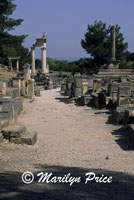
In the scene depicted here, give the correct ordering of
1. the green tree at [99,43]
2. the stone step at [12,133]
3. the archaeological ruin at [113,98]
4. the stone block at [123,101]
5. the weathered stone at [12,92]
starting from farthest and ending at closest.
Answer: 1. the green tree at [99,43]
2. the weathered stone at [12,92]
3. the stone block at [123,101]
4. the archaeological ruin at [113,98]
5. the stone step at [12,133]

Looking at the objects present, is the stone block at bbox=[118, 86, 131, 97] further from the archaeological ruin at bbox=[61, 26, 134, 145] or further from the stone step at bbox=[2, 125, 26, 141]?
the stone step at bbox=[2, 125, 26, 141]

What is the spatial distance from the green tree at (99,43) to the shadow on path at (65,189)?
46440mm

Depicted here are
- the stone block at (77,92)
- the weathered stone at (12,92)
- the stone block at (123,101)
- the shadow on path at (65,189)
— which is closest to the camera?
the shadow on path at (65,189)

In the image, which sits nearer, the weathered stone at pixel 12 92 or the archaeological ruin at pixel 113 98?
the archaeological ruin at pixel 113 98

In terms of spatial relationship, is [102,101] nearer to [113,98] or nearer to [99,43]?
[113,98]

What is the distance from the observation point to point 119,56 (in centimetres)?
5366

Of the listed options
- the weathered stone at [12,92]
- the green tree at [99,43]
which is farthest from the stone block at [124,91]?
the green tree at [99,43]

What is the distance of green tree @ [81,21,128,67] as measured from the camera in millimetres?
51406

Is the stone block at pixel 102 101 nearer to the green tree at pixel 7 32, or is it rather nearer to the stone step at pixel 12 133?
the stone step at pixel 12 133

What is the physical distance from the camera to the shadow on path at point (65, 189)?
14.8ft

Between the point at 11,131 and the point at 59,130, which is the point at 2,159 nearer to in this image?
the point at 11,131

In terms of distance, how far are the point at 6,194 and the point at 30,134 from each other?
13.6 feet

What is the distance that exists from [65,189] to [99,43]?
164 feet

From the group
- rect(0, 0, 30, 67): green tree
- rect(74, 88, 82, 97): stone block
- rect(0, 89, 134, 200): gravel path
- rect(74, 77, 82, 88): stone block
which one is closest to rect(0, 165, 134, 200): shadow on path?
rect(0, 89, 134, 200): gravel path
